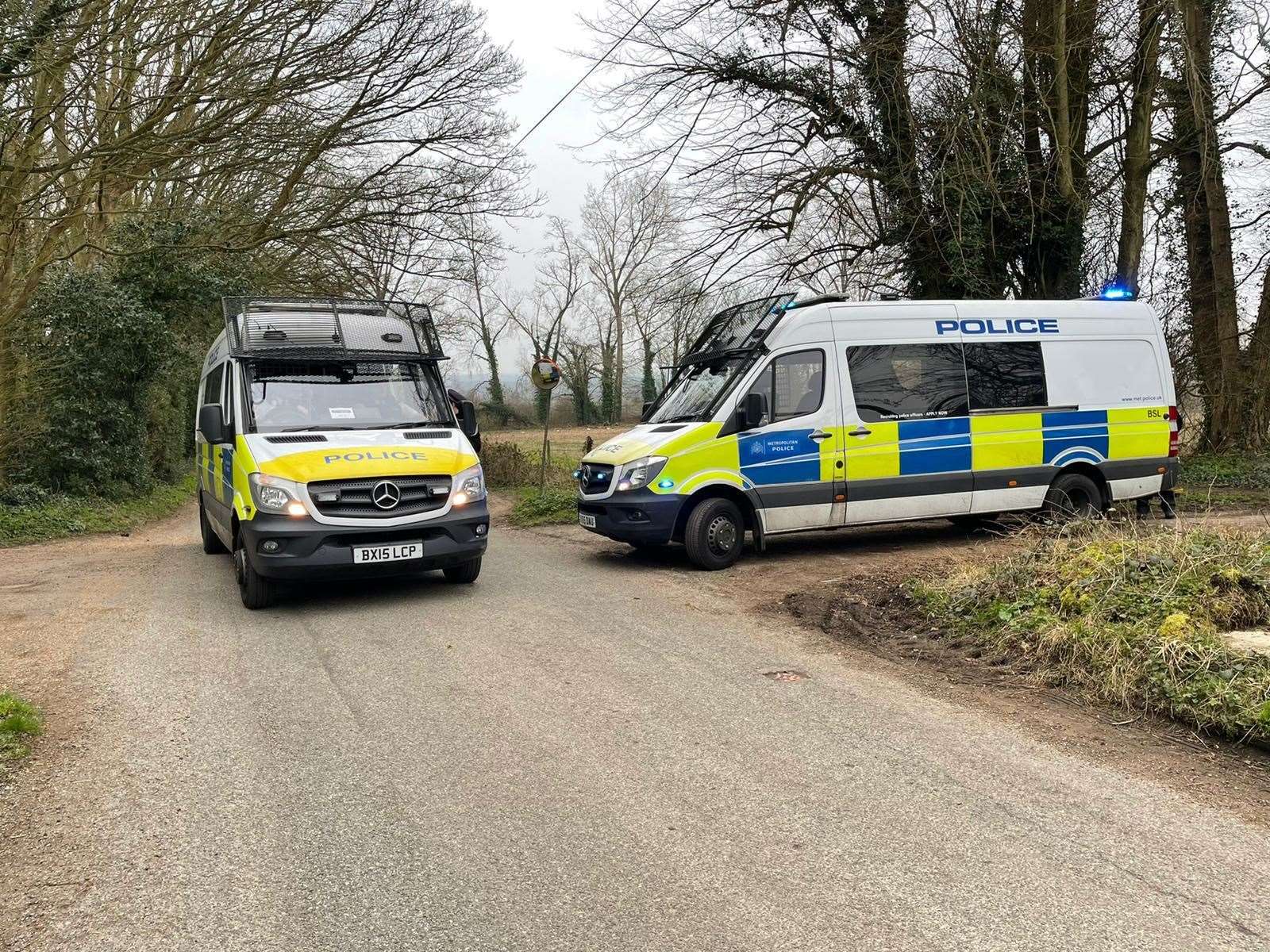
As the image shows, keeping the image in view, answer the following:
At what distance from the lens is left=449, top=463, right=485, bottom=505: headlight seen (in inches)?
330

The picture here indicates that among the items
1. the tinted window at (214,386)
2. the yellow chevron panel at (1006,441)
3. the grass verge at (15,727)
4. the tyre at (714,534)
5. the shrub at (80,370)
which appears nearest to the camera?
the grass verge at (15,727)

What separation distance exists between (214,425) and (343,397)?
3.73 feet

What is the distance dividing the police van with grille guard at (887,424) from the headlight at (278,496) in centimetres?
319

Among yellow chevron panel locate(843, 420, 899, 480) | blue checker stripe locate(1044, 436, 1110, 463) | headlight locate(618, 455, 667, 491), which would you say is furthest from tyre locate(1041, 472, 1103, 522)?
headlight locate(618, 455, 667, 491)

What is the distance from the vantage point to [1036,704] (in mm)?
5328

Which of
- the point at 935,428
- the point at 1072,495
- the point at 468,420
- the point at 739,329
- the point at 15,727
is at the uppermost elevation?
the point at 739,329

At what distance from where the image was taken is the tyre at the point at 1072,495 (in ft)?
36.4

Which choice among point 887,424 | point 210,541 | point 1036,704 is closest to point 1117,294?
point 887,424

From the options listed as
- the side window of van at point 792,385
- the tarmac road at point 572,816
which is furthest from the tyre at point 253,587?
the side window of van at point 792,385

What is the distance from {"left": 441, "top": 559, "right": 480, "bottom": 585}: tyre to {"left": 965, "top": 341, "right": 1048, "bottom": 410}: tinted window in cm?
557

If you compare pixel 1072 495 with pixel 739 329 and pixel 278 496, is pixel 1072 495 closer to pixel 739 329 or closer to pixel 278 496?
pixel 739 329

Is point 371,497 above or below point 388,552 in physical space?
above

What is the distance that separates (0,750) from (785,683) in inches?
157

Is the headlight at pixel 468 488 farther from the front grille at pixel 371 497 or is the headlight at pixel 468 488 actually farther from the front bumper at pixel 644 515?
the front bumper at pixel 644 515
